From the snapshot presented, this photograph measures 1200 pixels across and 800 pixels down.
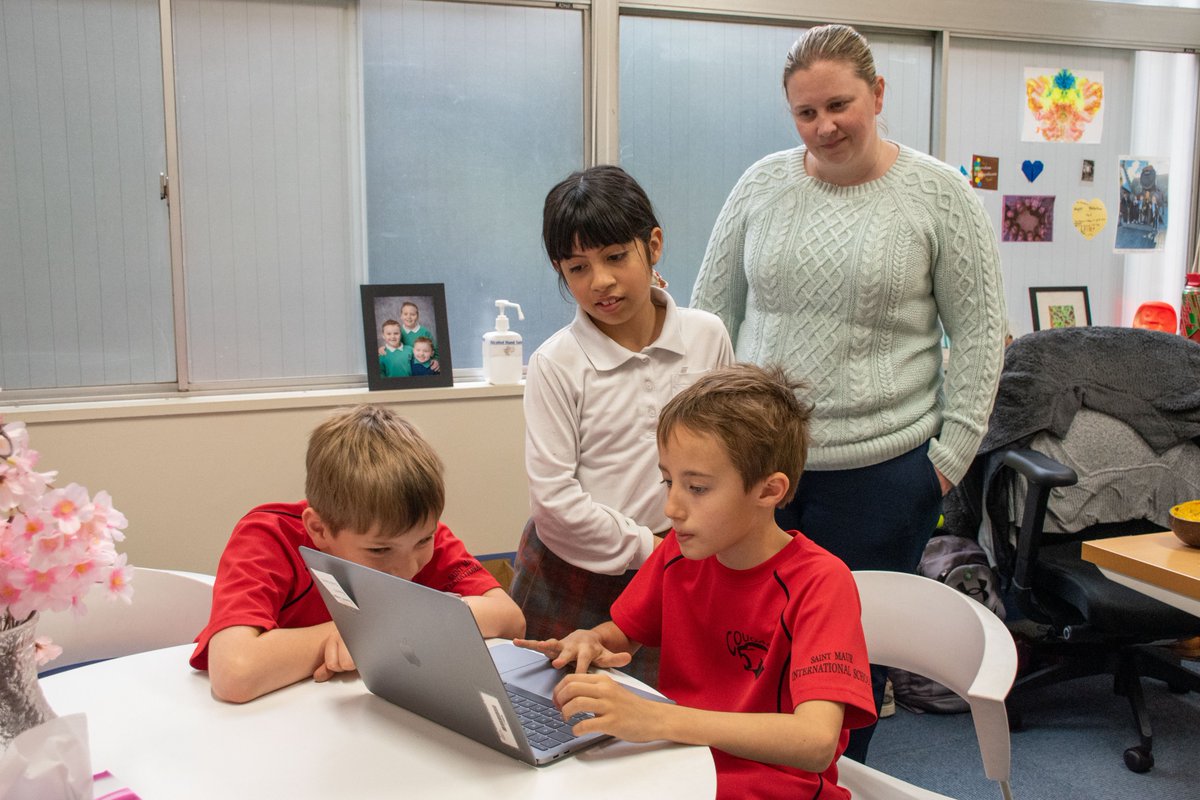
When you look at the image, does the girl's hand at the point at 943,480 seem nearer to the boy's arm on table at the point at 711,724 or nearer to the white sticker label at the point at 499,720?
the boy's arm on table at the point at 711,724

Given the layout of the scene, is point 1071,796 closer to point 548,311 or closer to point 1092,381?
Result: point 1092,381

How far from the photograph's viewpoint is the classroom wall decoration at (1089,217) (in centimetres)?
354

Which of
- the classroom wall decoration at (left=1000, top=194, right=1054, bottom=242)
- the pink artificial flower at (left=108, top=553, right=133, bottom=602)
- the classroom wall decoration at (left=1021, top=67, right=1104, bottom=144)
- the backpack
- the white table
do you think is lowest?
the backpack

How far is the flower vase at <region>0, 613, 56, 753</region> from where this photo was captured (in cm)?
84

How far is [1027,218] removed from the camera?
11.4ft

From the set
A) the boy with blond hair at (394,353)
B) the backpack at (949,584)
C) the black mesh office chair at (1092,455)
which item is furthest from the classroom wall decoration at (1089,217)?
the boy with blond hair at (394,353)

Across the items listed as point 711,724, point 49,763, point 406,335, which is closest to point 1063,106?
point 406,335

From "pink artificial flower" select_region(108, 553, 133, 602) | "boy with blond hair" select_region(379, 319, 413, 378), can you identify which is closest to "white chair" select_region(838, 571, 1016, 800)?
"pink artificial flower" select_region(108, 553, 133, 602)

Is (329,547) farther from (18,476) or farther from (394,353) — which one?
(394,353)

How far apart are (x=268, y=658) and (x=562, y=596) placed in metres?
0.55

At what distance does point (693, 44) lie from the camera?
3111 mm

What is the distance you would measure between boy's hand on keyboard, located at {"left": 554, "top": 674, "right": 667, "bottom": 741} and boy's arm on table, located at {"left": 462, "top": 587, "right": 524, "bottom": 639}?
0.99 feet

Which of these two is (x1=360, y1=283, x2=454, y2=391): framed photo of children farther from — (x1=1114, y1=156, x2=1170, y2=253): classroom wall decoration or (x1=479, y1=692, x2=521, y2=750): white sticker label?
(x1=1114, y1=156, x2=1170, y2=253): classroom wall decoration

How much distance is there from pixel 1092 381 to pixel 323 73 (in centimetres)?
220
